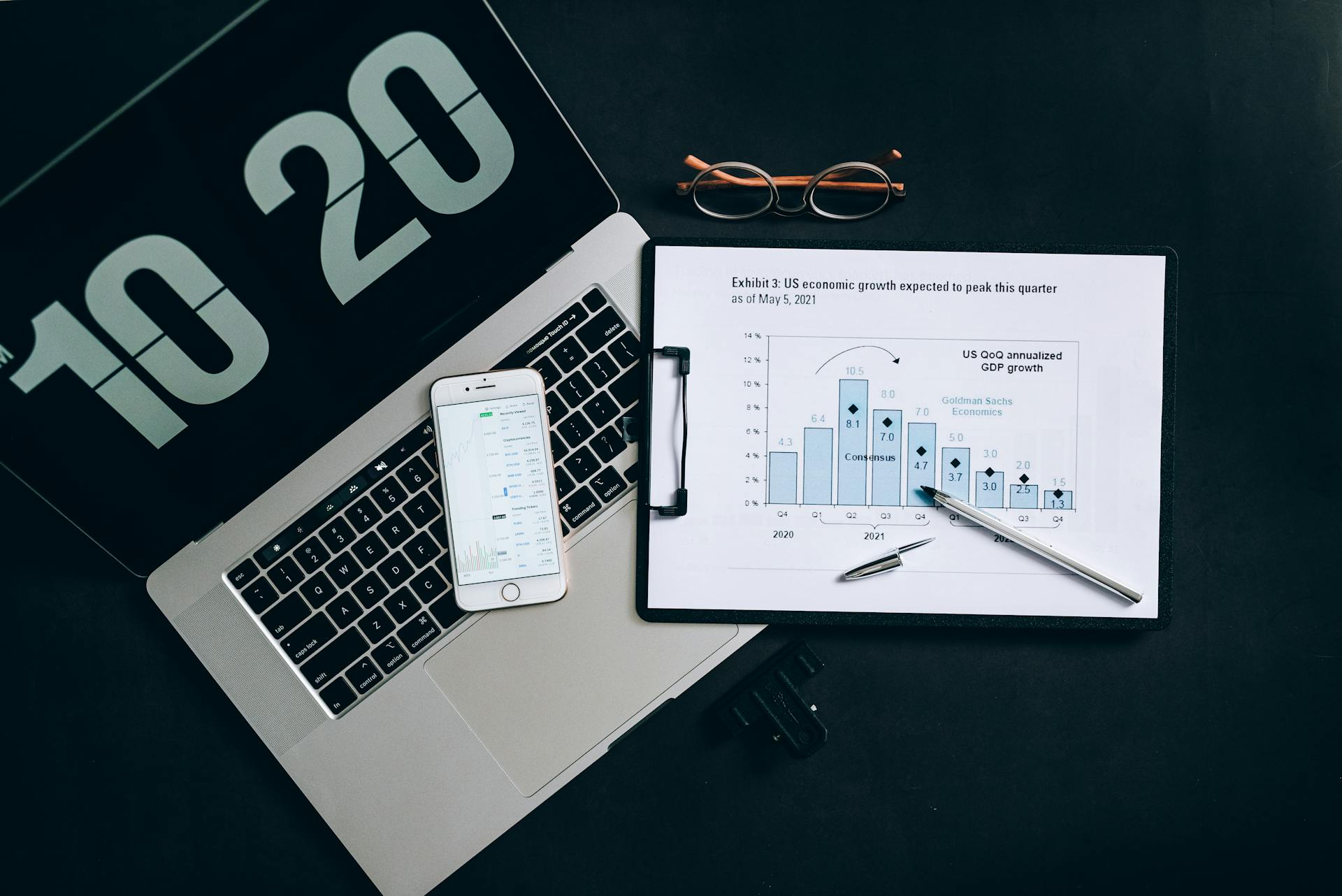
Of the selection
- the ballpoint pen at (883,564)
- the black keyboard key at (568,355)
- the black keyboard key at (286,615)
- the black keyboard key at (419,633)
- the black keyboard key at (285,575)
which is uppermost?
the black keyboard key at (568,355)

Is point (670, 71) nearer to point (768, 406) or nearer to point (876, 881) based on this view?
point (768, 406)

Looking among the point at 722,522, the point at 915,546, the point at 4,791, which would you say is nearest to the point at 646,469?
the point at 722,522

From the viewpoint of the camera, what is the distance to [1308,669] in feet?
2.84

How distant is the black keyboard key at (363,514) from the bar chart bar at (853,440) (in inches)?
18.9

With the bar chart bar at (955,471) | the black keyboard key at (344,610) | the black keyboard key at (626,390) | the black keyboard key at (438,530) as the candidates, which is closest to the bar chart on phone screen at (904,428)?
the bar chart bar at (955,471)

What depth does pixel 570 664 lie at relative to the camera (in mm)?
822

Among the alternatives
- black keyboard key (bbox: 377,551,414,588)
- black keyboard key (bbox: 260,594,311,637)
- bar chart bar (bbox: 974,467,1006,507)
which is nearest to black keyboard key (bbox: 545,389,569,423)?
black keyboard key (bbox: 377,551,414,588)

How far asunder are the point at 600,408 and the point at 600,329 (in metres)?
0.08

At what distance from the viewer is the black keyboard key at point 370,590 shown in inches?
32.1

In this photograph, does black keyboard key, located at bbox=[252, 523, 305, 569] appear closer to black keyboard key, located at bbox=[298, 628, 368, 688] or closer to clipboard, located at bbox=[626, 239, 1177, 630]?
black keyboard key, located at bbox=[298, 628, 368, 688]

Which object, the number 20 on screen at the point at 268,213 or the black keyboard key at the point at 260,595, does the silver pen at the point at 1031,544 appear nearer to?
the number 20 on screen at the point at 268,213

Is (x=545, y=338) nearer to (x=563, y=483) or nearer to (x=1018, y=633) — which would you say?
(x=563, y=483)

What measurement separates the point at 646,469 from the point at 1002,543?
0.38 m

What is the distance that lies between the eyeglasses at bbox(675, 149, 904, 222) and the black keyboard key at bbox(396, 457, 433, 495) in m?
0.40
